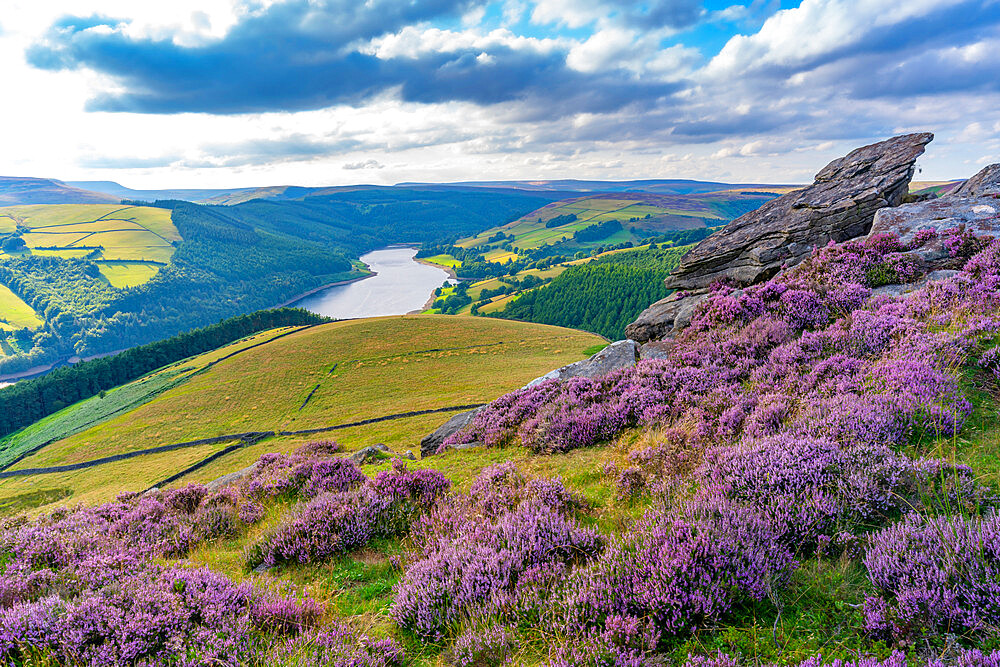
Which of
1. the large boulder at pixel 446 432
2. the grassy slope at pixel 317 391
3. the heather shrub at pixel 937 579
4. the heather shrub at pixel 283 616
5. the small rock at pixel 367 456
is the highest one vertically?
the heather shrub at pixel 937 579

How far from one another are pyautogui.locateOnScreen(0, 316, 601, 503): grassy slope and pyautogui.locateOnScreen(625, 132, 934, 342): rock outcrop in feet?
71.3

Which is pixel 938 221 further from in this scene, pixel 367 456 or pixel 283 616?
pixel 283 616

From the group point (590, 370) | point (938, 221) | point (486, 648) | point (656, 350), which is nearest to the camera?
point (486, 648)

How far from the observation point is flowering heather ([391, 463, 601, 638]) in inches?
173

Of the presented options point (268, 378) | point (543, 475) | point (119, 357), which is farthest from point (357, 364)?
point (119, 357)

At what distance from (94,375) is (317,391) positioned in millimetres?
88452

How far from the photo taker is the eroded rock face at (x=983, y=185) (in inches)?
653

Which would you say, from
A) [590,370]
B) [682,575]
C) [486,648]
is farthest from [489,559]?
[590,370]

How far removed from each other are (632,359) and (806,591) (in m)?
12.0

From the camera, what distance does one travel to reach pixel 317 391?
64438 mm

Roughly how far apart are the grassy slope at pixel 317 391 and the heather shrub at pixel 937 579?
3200cm

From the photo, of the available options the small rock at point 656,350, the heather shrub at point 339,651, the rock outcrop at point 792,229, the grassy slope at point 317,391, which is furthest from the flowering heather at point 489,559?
the grassy slope at point 317,391

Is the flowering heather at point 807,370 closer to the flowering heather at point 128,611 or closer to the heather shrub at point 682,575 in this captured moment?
the heather shrub at point 682,575

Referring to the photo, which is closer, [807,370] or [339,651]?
[339,651]
